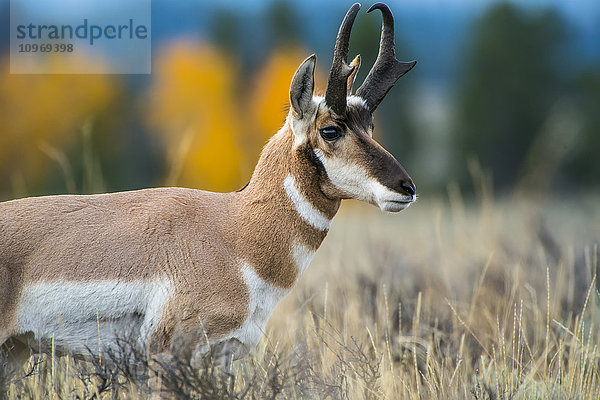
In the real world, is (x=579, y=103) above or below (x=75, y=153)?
above

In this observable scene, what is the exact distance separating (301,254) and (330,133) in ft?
2.57

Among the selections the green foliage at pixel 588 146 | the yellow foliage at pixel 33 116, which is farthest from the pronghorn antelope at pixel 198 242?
the green foliage at pixel 588 146

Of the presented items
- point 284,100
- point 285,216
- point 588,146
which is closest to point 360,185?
point 285,216

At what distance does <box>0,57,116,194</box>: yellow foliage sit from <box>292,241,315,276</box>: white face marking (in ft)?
96.2

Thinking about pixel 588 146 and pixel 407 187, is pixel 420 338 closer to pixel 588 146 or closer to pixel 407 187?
pixel 407 187

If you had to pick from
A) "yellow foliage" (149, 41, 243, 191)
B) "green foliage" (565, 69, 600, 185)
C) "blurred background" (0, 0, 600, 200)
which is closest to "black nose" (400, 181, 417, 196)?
"blurred background" (0, 0, 600, 200)

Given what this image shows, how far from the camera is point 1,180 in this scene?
33562mm

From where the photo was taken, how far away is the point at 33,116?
33.1 m

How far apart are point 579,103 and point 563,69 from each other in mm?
3689

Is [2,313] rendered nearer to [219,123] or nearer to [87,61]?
[87,61]

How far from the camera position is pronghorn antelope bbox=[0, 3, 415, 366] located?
4.02 m

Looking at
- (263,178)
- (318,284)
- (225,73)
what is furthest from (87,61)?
(263,178)

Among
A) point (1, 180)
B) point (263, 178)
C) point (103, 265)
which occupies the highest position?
point (263, 178)

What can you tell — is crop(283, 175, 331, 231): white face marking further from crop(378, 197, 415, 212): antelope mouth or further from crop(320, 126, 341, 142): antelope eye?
crop(378, 197, 415, 212): antelope mouth
